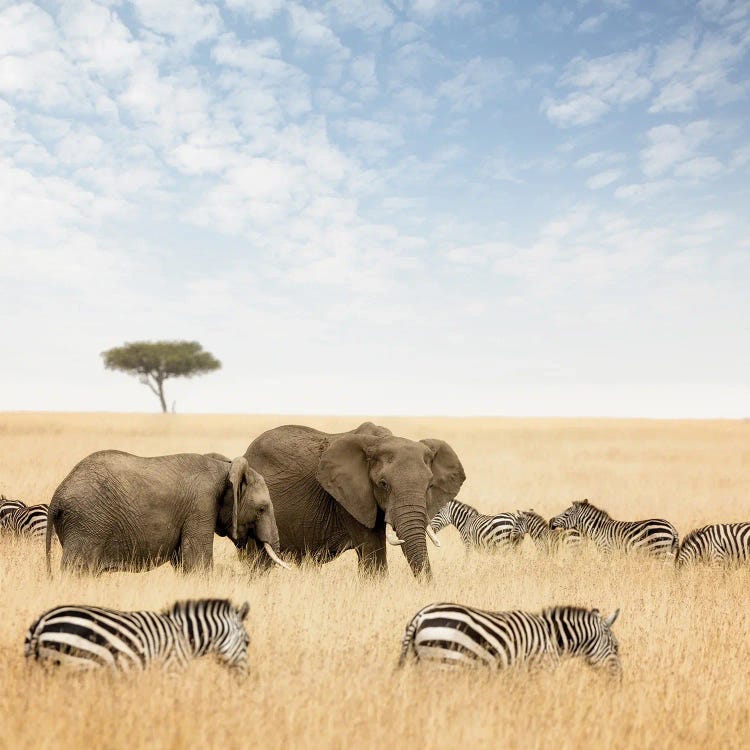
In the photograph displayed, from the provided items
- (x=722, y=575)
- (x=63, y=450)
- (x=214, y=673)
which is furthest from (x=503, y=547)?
(x=63, y=450)

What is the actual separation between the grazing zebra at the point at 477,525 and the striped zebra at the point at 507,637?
8.08 meters

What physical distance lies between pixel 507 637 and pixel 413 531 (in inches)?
162

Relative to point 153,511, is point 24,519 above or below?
below

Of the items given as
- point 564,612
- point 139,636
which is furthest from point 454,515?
point 139,636

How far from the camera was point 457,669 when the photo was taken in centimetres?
583

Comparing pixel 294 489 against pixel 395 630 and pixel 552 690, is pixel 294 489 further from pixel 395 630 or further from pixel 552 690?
pixel 552 690

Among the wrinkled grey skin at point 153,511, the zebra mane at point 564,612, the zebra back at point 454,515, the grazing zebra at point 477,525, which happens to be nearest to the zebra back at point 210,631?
the zebra mane at point 564,612

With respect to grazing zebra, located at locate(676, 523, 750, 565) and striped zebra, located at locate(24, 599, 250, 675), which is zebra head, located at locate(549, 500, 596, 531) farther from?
striped zebra, located at locate(24, 599, 250, 675)

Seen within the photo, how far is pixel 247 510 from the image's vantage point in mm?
10430

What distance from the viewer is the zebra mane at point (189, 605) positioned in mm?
6289

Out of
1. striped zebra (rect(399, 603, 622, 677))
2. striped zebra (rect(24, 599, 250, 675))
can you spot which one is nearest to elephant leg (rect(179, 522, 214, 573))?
striped zebra (rect(24, 599, 250, 675))

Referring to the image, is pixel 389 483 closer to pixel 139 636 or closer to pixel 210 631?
pixel 210 631

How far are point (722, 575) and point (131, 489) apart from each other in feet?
30.3

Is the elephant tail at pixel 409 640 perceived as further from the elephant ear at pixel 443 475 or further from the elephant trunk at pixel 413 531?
the elephant ear at pixel 443 475
